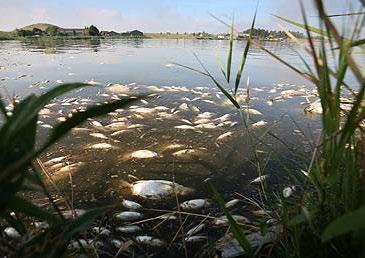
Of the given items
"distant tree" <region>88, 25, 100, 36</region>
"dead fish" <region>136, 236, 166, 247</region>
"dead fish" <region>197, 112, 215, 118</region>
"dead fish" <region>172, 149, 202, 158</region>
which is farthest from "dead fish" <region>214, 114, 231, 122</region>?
"distant tree" <region>88, 25, 100, 36</region>

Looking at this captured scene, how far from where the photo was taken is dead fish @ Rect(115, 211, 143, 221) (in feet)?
6.14

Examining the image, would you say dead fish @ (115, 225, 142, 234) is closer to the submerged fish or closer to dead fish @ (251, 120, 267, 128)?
the submerged fish

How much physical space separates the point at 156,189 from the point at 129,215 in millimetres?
309

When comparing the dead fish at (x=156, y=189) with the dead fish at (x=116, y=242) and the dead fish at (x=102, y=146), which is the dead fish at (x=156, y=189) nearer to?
the dead fish at (x=116, y=242)

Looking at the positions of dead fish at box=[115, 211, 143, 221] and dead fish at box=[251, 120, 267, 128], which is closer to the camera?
dead fish at box=[115, 211, 143, 221]

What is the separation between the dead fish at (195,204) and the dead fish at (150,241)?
0.34m

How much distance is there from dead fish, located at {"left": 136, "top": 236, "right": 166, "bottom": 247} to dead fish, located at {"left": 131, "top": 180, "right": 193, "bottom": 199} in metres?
0.43

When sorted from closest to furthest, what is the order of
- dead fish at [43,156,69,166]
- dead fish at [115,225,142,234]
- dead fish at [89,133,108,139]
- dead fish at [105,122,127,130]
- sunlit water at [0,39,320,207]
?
dead fish at [115,225,142,234]
sunlit water at [0,39,320,207]
dead fish at [43,156,69,166]
dead fish at [89,133,108,139]
dead fish at [105,122,127,130]

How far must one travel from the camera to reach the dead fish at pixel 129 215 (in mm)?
1870

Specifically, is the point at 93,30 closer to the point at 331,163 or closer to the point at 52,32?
the point at 52,32

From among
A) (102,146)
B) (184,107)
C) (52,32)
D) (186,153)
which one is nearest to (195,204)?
(186,153)

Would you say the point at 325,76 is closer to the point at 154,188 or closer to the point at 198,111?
the point at 154,188

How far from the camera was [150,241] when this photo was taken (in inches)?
65.8

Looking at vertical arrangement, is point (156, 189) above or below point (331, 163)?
below
